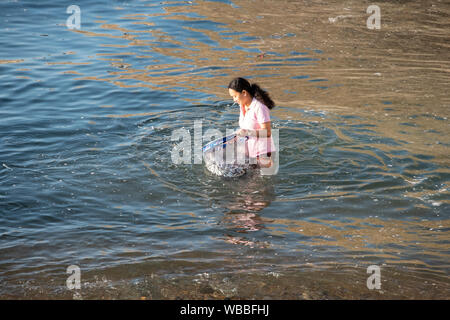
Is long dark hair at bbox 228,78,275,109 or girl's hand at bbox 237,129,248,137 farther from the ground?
long dark hair at bbox 228,78,275,109

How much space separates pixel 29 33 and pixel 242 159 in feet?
29.8

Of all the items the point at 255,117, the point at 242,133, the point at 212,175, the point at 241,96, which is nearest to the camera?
the point at 241,96

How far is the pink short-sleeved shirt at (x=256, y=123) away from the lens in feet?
23.5

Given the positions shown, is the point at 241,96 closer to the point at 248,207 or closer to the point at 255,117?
the point at 255,117

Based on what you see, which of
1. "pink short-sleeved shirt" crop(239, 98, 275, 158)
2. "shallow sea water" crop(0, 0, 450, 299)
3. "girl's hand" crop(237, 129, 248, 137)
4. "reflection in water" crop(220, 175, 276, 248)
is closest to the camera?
"shallow sea water" crop(0, 0, 450, 299)

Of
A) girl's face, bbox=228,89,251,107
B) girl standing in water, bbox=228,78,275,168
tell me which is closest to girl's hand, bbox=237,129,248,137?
girl standing in water, bbox=228,78,275,168

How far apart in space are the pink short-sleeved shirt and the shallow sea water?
343 millimetres

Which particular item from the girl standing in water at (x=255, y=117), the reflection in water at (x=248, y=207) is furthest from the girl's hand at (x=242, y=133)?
the reflection in water at (x=248, y=207)

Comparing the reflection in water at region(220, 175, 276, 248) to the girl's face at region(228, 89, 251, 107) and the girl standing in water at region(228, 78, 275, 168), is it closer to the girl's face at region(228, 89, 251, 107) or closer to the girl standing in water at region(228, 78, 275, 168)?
the girl standing in water at region(228, 78, 275, 168)

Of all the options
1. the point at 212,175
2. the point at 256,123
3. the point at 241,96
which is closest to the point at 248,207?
the point at 212,175

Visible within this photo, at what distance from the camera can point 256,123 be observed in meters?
7.27

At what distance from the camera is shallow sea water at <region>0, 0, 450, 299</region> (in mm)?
5512

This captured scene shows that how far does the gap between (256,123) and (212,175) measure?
3.20 ft
